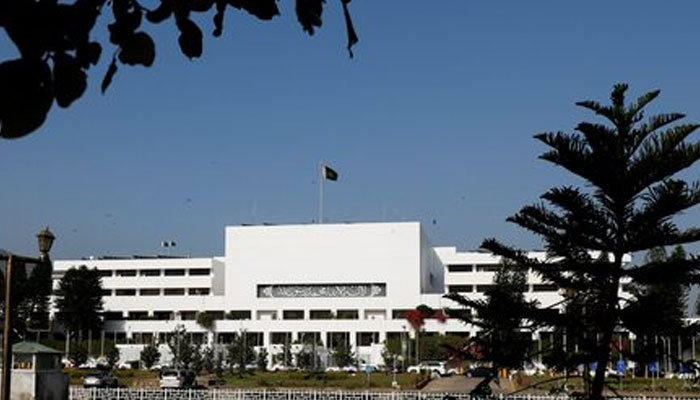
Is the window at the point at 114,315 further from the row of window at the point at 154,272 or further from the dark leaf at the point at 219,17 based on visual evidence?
the dark leaf at the point at 219,17

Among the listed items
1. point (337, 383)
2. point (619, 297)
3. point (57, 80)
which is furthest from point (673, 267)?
point (337, 383)

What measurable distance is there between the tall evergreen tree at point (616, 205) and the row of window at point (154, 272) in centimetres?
7361

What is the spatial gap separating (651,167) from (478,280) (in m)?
70.0

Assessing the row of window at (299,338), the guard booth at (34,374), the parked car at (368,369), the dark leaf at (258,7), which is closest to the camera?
the dark leaf at (258,7)

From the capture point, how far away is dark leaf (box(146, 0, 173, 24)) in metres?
1.76

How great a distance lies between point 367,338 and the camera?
70.6 metres

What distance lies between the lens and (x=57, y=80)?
1.50 meters

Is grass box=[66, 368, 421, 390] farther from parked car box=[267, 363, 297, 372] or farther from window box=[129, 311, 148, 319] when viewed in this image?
window box=[129, 311, 148, 319]

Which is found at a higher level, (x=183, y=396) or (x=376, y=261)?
(x=376, y=261)

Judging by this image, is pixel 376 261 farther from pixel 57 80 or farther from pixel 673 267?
pixel 57 80

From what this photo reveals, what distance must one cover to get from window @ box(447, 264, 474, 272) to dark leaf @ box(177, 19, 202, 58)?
75582mm

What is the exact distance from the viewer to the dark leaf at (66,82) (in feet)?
4.92

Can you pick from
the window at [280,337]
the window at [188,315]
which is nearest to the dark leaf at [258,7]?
the window at [280,337]

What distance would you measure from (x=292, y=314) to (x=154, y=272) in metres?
14.6
